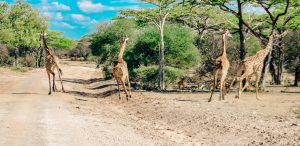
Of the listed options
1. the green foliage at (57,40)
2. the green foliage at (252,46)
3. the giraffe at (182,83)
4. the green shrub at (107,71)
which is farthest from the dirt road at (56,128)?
the green foliage at (57,40)

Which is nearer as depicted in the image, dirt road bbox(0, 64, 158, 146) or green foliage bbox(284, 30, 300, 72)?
dirt road bbox(0, 64, 158, 146)

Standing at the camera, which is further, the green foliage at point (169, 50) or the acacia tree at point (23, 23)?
the acacia tree at point (23, 23)

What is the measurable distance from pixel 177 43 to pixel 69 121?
16.4 metres

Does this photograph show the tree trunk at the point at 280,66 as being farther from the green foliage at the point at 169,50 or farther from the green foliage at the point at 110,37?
the green foliage at the point at 110,37

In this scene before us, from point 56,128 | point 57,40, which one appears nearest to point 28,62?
point 57,40

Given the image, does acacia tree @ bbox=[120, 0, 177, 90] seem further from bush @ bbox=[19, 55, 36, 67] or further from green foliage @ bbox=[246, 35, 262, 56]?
bush @ bbox=[19, 55, 36, 67]

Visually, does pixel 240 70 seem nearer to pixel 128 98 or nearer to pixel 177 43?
pixel 128 98

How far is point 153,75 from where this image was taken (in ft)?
95.6

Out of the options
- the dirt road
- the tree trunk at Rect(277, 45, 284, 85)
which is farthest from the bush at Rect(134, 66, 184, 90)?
the dirt road

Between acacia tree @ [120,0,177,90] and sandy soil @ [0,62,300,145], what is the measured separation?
7073 mm

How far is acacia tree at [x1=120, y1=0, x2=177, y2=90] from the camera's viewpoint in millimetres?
26844

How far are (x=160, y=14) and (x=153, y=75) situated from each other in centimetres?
392

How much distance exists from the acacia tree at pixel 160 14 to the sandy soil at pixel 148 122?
707 centimetres

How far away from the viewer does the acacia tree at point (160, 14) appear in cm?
2684
